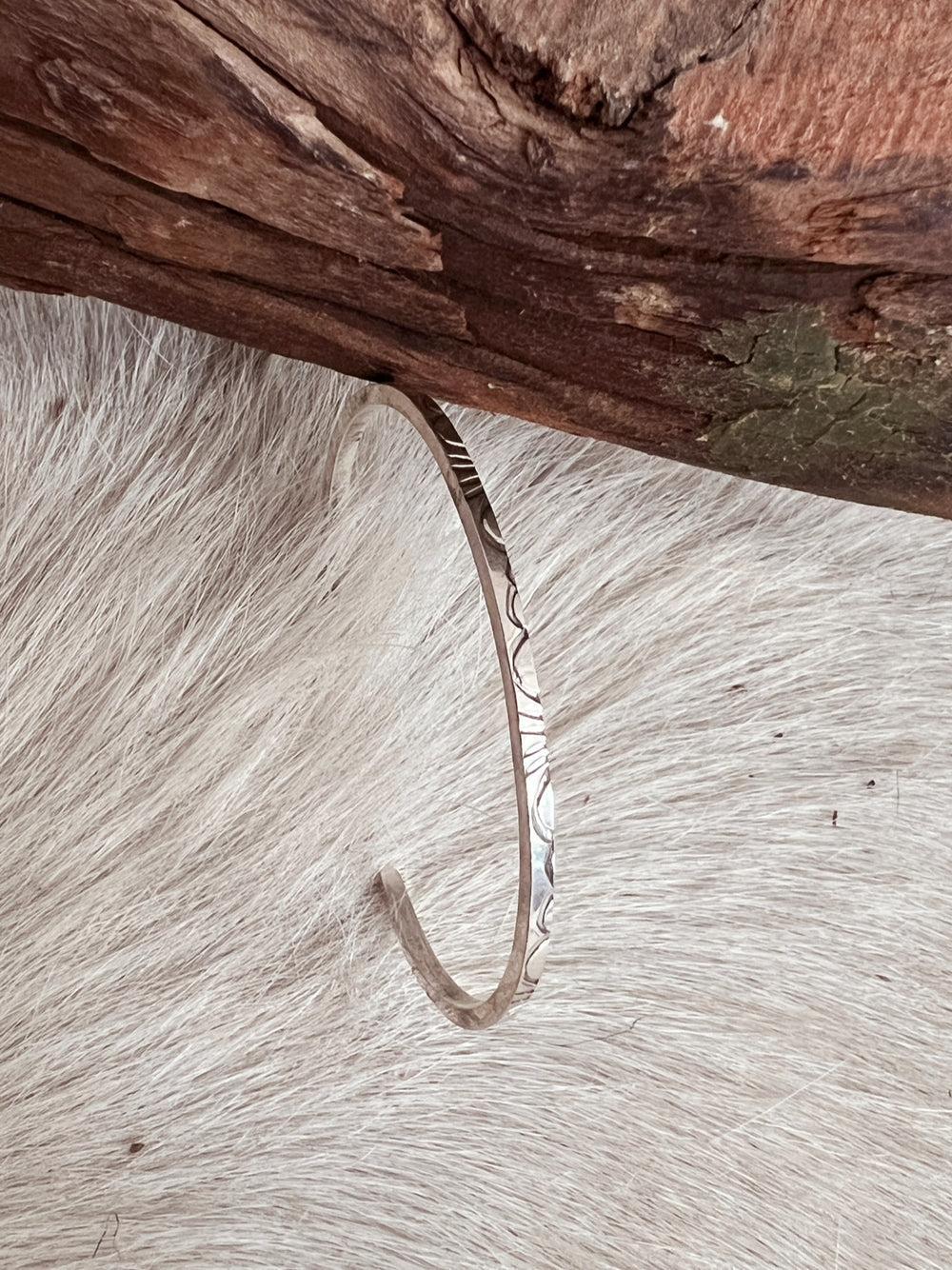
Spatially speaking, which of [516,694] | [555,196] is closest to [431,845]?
[516,694]

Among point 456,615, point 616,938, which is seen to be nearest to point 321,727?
point 456,615

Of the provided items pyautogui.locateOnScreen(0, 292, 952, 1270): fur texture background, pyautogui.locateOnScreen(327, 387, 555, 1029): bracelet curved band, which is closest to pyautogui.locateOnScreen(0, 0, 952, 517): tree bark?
pyautogui.locateOnScreen(327, 387, 555, 1029): bracelet curved band

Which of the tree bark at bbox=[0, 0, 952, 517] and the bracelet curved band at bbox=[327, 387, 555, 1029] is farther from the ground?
the tree bark at bbox=[0, 0, 952, 517]

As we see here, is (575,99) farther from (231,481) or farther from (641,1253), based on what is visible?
(641,1253)

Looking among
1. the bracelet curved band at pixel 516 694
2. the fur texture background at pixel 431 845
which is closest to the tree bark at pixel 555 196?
the bracelet curved band at pixel 516 694

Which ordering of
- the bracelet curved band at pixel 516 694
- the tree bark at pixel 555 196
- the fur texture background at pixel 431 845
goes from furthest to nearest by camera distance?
the fur texture background at pixel 431 845, the bracelet curved band at pixel 516 694, the tree bark at pixel 555 196

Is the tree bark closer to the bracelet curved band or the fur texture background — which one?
the bracelet curved band

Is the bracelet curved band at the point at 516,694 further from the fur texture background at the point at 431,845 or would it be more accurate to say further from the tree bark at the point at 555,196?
the fur texture background at the point at 431,845
